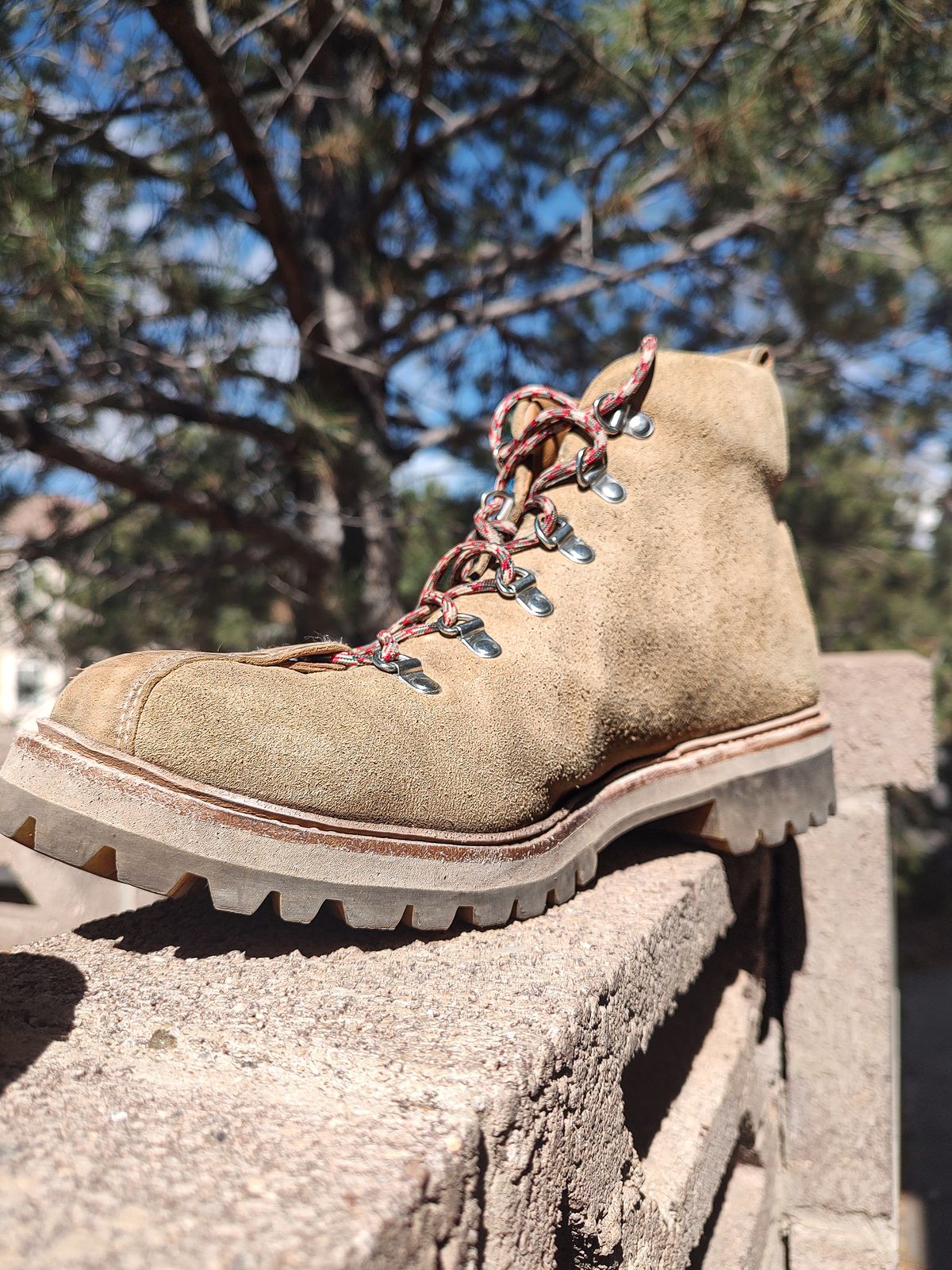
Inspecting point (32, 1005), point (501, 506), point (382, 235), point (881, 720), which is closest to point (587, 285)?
point (382, 235)

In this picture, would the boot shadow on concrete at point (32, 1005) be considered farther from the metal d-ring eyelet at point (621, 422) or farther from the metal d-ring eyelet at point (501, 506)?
the metal d-ring eyelet at point (621, 422)

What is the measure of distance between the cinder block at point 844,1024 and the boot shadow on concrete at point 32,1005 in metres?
1.22

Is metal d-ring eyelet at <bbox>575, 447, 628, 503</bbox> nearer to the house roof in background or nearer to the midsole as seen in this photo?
the midsole

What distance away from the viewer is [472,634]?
87cm

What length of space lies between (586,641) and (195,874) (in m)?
0.44

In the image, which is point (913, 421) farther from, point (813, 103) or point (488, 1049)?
point (488, 1049)

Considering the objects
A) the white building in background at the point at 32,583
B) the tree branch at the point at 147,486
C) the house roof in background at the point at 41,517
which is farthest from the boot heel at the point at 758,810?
the house roof in background at the point at 41,517

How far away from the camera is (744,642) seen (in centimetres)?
105

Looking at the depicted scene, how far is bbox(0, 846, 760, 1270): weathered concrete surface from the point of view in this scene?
1.32ft

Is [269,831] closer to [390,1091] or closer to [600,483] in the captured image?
[390,1091]

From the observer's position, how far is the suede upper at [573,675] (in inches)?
26.8

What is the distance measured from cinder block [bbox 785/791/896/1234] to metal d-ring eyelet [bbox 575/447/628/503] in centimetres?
86

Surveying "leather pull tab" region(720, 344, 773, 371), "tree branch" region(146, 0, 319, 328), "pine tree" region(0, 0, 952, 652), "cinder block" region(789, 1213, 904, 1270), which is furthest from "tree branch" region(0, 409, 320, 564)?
"cinder block" region(789, 1213, 904, 1270)

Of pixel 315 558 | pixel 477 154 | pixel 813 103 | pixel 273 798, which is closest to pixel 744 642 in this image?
pixel 273 798
